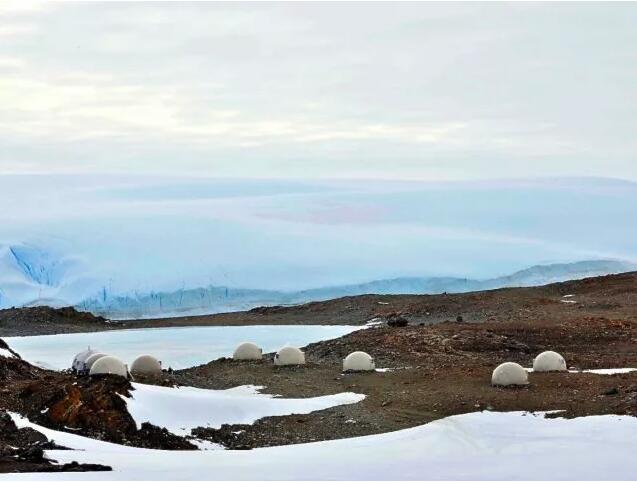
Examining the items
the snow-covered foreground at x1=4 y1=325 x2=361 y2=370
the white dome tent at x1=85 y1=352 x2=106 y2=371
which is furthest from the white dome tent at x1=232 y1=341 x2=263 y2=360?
the white dome tent at x1=85 y1=352 x2=106 y2=371

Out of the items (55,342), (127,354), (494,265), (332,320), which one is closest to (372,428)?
(127,354)

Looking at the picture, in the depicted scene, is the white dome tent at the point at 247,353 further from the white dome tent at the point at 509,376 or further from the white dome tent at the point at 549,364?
the white dome tent at the point at 509,376

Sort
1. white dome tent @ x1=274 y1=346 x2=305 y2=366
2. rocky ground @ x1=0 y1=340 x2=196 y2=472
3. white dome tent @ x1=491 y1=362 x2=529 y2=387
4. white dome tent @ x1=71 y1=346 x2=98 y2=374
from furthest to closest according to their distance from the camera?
white dome tent @ x1=274 y1=346 x2=305 y2=366 → white dome tent @ x1=71 y1=346 x2=98 y2=374 → white dome tent @ x1=491 y1=362 x2=529 y2=387 → rocky ground @ x1=0 y1=340 x2=196 y2=472

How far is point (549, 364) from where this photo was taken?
20.3 metres

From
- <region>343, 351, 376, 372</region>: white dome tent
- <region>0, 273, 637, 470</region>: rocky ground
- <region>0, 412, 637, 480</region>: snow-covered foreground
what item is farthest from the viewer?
<region>343, 351, 376, 372</region>: white dome tent

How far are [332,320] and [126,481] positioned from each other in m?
24.1

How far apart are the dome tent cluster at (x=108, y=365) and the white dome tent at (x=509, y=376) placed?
6864 mm

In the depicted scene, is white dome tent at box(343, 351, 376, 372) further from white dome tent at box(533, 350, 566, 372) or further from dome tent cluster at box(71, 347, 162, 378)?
dome tent cluster at box(71, 347, 162, 378)

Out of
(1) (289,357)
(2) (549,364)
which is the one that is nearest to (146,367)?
(1) (289,357)

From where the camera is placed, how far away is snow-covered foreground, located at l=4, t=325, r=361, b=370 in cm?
2584

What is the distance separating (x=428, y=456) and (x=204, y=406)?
4574 mm

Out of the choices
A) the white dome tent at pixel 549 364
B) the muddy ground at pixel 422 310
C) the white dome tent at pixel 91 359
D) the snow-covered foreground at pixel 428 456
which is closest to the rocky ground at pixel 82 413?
the snow-covered foreground at pixel 428 456

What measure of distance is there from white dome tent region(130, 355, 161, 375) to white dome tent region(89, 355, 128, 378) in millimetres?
2206

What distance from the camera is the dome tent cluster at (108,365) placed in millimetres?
17844
